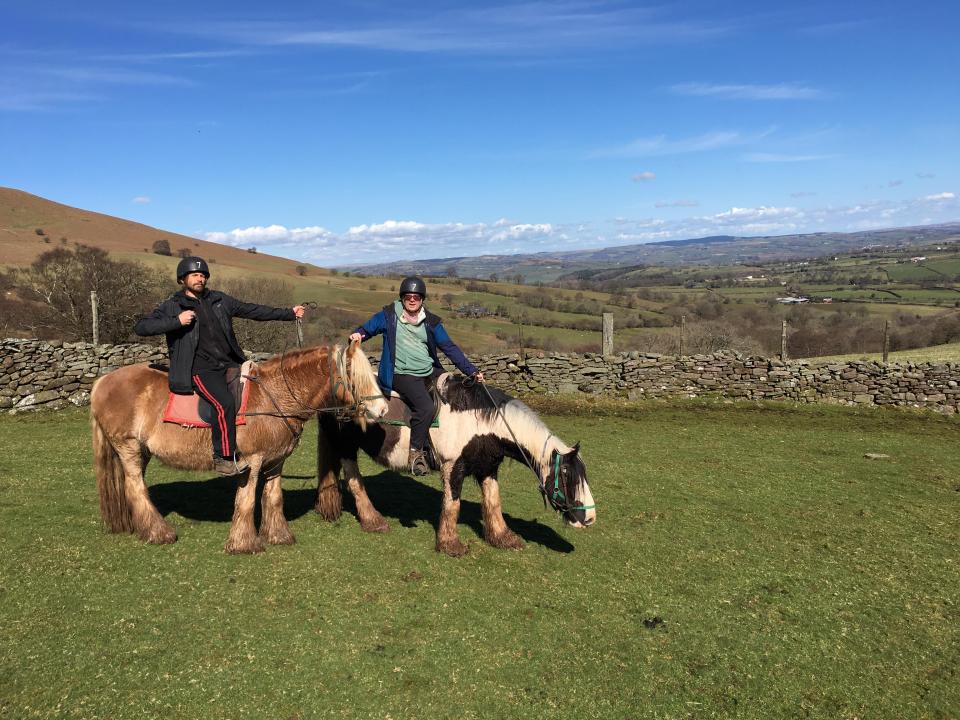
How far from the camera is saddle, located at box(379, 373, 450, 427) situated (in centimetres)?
679

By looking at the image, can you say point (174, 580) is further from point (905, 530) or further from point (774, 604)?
point (905, 530)

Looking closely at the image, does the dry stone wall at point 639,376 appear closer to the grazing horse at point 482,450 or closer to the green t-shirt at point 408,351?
the grazing horse at point 482,450

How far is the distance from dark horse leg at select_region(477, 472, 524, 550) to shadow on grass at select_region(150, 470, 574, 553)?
452 millimetres

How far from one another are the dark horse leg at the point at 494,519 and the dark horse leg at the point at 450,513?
347 mm

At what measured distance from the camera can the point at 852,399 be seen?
17.3 m

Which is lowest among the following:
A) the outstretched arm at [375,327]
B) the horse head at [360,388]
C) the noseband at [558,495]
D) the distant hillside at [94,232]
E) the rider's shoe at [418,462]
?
the noseband at [558,495]

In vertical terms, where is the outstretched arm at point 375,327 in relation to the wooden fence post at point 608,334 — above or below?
above

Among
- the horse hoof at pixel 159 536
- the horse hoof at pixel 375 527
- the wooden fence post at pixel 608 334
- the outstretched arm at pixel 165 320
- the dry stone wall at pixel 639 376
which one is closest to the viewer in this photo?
the outstretched arm at pixel 165 320

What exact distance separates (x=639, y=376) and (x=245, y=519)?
1391cm

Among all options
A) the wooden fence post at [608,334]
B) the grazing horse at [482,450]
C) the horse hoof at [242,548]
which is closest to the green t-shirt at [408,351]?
the grazing horse at [482,450]

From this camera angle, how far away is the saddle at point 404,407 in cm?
679

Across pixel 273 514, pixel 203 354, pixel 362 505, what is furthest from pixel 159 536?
pixel 362 505

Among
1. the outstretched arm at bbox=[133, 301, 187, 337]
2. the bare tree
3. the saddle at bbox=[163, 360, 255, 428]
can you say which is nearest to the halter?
the saddle at bbox=[163, 360, 255, 428]

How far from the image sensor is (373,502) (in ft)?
29.3
